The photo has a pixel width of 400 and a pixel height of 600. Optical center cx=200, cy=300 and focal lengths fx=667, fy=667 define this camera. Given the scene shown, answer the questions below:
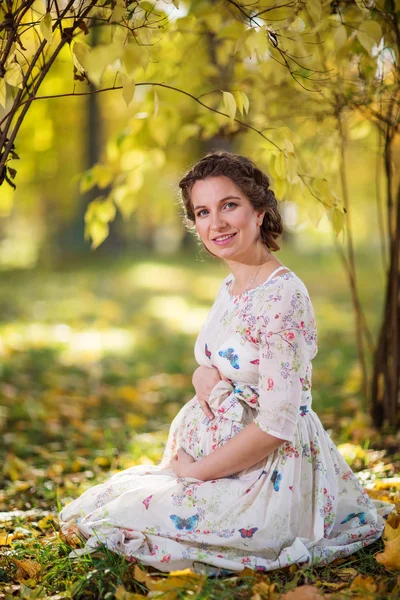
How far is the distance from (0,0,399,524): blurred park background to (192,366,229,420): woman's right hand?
543 millimetres

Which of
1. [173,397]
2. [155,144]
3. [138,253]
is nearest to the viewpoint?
[155,144]

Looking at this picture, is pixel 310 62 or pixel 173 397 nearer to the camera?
pixel 310 62

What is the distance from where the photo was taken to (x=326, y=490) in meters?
2.42

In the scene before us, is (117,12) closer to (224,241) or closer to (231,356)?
(224,241)

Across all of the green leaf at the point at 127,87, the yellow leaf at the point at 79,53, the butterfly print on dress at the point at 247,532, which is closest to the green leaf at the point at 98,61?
the green leaf at the point at 127,87

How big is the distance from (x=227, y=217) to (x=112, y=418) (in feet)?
9.58

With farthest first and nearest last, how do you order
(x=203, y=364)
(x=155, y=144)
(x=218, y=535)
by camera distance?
1. (x=155, y=144)
2. (x=203, y=364)
3. (x=218, y=535)

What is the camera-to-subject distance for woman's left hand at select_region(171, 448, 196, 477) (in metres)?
2.41

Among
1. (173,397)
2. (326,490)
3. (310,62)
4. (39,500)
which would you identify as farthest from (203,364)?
(173,397)

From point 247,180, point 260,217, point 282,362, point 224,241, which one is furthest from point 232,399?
point 247,180

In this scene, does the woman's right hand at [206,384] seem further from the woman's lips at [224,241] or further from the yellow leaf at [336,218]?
the yellow leaf at [336,218]

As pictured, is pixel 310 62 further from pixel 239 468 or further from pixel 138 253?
pixel 138 253

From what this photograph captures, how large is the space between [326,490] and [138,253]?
13.2 m

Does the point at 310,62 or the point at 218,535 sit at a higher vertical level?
the point at 310,62
